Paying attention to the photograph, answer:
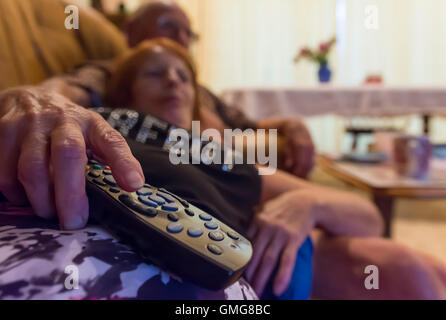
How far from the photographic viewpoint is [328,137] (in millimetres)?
3779

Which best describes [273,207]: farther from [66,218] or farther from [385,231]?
[385,231]

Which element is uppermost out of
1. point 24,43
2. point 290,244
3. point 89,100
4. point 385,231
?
point 24,43

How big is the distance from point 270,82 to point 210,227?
368 centimetres

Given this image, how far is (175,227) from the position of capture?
21cm

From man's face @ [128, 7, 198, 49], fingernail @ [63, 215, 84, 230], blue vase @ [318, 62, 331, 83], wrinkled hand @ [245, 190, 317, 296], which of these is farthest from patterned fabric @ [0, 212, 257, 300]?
blue vase @ [318, 62, 331, 83]

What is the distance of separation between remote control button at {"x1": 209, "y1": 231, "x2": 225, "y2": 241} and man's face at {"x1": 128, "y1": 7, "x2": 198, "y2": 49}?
109 cm

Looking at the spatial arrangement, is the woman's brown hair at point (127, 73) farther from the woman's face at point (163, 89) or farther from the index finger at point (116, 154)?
the index finger at point (116, 154)

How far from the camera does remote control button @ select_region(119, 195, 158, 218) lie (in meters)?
0.22

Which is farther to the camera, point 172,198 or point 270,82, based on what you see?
point 270,82

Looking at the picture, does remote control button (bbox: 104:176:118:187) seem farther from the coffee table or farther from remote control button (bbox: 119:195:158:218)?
the coffee table

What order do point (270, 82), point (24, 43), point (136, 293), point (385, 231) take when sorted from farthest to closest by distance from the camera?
point (270, 82)
point (385, 231)
point (24, 43)
point (136, 293)

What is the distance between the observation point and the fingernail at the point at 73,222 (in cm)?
22

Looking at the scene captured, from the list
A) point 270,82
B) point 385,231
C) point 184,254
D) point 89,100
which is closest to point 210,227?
point 184,254

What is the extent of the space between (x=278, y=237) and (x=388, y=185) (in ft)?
2.10
